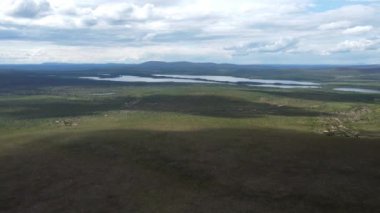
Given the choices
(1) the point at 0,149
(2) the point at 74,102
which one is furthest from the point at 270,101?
(1) the point at 0,149

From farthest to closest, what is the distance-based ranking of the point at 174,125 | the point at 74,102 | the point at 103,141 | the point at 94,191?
the point at 74,102 < the point at 174,125 < the point at 103,141 < the point at 94,191

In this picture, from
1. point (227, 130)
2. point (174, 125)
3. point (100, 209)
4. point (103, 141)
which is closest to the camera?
point (100, 209)

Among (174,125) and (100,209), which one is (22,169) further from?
(174,125)

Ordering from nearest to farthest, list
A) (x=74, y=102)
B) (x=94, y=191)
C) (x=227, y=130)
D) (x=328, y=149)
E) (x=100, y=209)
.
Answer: (x=100, y=209) < (x=94, y=191) < (x=328, y=149) < (x=227, y=130) < (x=74, y=102)

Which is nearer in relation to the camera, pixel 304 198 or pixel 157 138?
pixel 304 198

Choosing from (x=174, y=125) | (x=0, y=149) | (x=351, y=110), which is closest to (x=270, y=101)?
(x=351, y=110)

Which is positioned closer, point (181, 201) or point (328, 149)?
point (181, 201)

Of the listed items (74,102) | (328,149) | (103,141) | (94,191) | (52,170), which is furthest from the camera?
(74,102)

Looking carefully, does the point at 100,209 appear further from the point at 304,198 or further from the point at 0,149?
the point at 0,149
